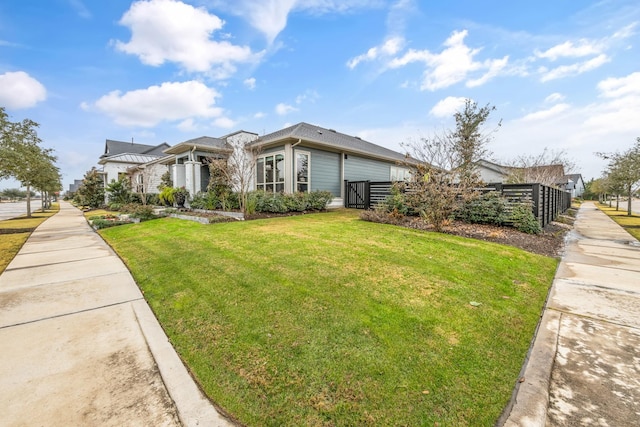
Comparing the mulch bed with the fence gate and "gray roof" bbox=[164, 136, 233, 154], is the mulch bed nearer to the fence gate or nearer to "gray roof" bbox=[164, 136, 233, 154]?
the fence gate

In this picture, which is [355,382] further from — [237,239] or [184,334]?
[237,239]

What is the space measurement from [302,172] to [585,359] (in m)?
10.8

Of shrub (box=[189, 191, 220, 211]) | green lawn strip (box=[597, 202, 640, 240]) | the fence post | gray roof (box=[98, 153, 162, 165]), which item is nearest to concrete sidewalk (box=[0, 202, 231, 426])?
shrub (box=[189, 191, 220, 211])

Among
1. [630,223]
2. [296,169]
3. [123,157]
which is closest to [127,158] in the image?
[123,157]

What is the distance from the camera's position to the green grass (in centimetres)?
167

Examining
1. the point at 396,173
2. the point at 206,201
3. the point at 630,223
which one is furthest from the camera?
the point at 396,173

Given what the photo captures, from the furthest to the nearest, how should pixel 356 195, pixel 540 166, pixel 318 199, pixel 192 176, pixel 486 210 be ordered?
pixel 540 166
pixel 192 176
pixel 356 195
pixel 318 199
pixel 486 210

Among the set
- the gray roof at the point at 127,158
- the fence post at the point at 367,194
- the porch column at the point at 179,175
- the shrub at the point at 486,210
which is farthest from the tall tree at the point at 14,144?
the gray roof at the point at 127,158

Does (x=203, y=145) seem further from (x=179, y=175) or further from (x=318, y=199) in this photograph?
(x=318, y=199)

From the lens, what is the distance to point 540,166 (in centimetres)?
1938

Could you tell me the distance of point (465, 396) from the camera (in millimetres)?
1705

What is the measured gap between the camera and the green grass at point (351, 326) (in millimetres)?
1670

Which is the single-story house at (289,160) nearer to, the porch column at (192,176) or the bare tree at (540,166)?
the porch column at (192,176)

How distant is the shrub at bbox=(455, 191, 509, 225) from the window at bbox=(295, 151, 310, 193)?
6490 millimetres
